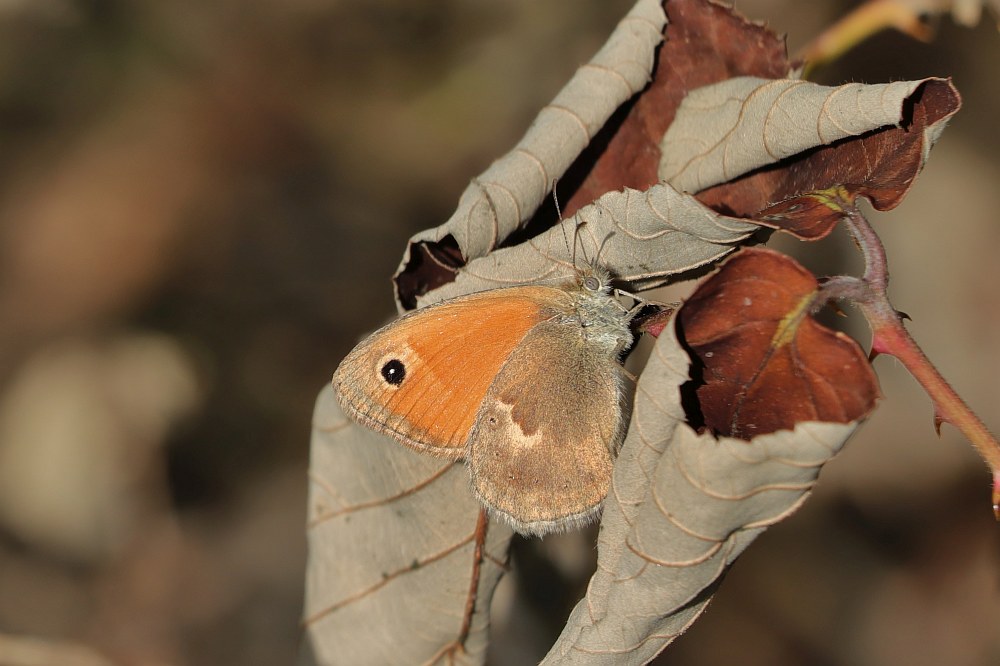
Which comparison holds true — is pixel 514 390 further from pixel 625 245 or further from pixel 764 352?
pixel 764 352

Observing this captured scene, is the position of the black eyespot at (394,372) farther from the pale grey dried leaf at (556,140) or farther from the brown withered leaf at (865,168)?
the brown withered leaf at (865,168)


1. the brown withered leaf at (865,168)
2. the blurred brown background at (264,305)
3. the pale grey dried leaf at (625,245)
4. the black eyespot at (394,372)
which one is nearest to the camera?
the brown withered leaf at (865,168)

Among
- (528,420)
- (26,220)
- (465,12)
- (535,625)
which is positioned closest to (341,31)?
(465,12)

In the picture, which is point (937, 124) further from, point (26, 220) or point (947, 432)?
point (26, 220)

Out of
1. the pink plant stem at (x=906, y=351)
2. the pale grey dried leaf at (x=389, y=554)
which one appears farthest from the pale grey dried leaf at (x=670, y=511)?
the pale grey dried leaf at (x=389, y=554)

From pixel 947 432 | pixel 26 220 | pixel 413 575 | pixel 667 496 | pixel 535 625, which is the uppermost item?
pixel 667 496

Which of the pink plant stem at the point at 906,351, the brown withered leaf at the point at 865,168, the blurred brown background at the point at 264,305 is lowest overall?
the blurred brown background at the point at 264,305

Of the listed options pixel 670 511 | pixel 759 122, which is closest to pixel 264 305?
pixel 759 122
